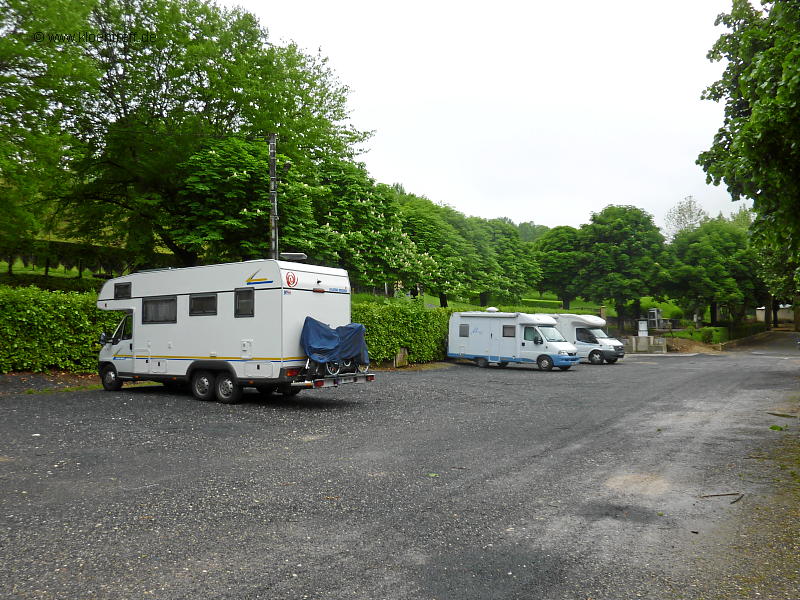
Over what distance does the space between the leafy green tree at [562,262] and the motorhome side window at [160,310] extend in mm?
46690

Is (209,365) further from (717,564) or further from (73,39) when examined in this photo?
(73,39)

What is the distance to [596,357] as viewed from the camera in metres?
31.8

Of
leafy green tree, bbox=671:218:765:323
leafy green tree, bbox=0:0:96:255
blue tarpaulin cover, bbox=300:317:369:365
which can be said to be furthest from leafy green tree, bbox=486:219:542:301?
blue tarpaulin cover, bbox=300:317:369:365

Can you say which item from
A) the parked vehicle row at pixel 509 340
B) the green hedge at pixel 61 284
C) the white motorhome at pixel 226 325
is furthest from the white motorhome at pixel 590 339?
the green hedge at pixel 61 284

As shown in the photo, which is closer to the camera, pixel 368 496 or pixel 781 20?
pixel 368 496

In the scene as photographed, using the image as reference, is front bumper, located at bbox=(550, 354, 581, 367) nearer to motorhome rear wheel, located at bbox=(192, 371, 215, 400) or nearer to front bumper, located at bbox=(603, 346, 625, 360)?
front bumper, located at bbox=(603, 346, 625, 360)

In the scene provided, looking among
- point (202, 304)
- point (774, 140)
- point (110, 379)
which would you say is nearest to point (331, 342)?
point (202, 304)

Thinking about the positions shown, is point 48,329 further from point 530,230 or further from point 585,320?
point 530,230

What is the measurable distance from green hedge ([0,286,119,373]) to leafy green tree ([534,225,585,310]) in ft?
152

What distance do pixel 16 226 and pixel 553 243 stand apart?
1954 inches

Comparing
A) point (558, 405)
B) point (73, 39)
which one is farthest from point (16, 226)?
point (558, 405)

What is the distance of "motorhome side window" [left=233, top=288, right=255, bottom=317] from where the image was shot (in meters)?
13.3

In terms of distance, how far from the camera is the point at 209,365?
13.8 m

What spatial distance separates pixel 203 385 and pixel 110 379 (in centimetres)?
382
